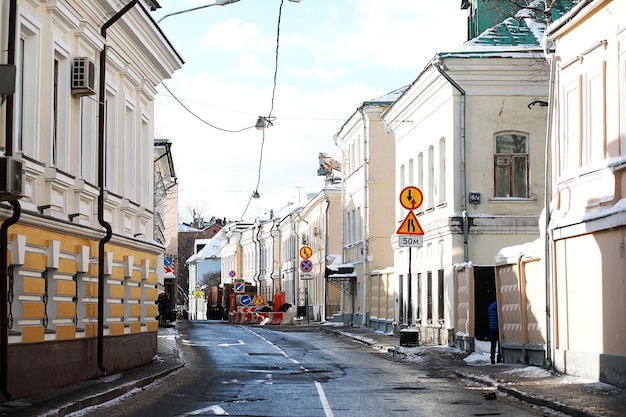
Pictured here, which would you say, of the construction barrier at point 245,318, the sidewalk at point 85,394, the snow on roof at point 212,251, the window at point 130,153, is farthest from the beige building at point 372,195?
the snow on roof at point 212,251

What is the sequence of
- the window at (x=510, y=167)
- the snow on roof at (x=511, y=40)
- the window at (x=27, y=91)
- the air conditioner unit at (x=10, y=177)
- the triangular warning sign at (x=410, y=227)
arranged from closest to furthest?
the air conditioner unit at (x=10, y=177) → the window at (x=27, y=91) → the triangular warning sign at (x=410, y=227) → the snow on roof at (x=511, y=40) → the window at (x=510, y=167)

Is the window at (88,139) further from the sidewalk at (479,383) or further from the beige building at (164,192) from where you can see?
the beige building at (164,192)

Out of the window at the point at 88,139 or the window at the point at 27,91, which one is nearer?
the window at the point at 27,91

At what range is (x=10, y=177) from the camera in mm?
13219

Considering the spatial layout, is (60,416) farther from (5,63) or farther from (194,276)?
(194,276)

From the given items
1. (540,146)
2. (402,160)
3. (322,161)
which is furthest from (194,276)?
(540,146)

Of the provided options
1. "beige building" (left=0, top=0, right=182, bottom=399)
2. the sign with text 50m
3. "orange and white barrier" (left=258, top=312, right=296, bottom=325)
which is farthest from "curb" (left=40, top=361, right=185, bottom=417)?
"orange and white barrier" (left=258, top=312, right=296, bottom=325)

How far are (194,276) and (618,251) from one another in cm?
12278

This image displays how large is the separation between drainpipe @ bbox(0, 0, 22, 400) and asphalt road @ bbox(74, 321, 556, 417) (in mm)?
1251

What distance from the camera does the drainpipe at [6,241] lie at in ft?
45.6

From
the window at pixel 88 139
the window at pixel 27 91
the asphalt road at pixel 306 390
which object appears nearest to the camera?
the asphalt road at pixel 306 390

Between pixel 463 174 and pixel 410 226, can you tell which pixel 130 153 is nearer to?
pixel 410 226

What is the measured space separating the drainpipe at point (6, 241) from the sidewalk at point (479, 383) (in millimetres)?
491

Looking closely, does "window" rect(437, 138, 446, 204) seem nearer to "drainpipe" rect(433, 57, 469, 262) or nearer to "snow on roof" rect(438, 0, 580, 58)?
"drainpipe" rect(433, 57, 469, 262)
